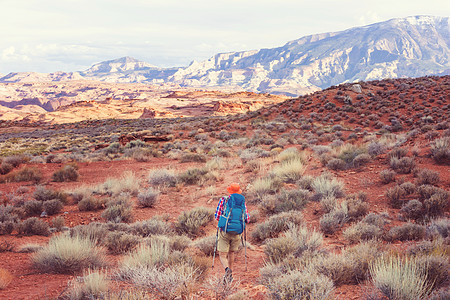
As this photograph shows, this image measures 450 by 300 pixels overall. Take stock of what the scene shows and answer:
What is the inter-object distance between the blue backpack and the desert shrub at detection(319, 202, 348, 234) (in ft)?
8.94

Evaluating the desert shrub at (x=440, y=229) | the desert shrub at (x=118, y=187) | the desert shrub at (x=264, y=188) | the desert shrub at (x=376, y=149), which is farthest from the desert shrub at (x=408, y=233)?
the desert shrub at (x=118, y=187)

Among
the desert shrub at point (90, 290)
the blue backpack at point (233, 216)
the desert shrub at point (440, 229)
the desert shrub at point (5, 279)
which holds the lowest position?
the desert shrub at point (440, 229)

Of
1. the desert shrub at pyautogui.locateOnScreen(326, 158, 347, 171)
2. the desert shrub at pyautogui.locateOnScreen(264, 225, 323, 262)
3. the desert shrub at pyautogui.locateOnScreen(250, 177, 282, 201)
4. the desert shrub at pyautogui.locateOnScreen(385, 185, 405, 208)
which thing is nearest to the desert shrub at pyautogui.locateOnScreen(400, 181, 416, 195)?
the desert shrub at pyautogui.locateOnScreen(385, 185, 405, 208)

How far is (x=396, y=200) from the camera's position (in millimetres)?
7766

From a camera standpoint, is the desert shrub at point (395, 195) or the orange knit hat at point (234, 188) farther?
the desert shrub at point (395, 195)

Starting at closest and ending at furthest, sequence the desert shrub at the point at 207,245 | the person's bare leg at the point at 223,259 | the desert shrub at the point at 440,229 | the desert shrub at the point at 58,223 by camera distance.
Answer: the person's bare leg at the point at 223,259 → the desert shrub at the point at 440,229 → the desert shrub at the point at 207,245 → the desert shrub at the point at 58,223

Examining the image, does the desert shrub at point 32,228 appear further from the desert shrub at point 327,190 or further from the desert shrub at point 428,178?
the desert shrub at point 428,178

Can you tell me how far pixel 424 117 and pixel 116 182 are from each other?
2465cm

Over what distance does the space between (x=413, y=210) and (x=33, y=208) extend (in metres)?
10.5

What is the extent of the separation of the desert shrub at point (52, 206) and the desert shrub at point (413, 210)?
9.77 metres

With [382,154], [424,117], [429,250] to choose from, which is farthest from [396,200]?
[424,117]

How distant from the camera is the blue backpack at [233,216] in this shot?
491 cm

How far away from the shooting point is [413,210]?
692 cm

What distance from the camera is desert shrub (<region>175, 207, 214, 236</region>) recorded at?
7.39 metres
